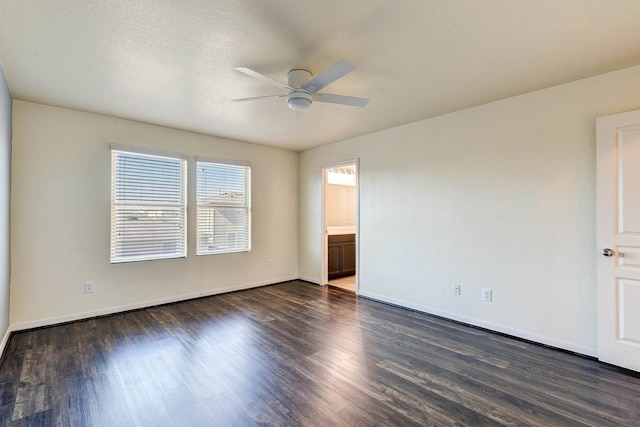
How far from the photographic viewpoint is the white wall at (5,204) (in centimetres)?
269

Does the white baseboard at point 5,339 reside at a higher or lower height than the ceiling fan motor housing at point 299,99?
lower

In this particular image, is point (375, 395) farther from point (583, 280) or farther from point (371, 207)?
point (371, 207)

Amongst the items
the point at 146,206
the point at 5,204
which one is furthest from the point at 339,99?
the point at 5,204

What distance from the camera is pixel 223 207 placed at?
4.89 m

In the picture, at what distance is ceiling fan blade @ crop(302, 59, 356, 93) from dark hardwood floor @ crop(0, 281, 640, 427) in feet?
7.63

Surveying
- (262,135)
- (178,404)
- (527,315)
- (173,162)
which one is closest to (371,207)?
(262,135)

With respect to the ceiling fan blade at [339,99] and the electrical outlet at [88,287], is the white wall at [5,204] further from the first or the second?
the ceiling fan blade at [339,99]

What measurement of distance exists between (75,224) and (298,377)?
3264 mm

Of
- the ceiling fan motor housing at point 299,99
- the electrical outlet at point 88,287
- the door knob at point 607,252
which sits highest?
the ceiling fan motor housing at point 299,99

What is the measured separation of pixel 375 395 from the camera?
2096 millimetres

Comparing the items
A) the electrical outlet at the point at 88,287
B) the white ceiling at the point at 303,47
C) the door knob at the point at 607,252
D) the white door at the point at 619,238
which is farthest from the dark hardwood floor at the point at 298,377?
the white ceiling at the point at 303,47

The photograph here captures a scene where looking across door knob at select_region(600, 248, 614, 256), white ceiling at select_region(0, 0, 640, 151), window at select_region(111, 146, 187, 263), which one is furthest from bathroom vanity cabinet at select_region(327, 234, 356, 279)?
door knob at select_region(600, 248, 614, 256)

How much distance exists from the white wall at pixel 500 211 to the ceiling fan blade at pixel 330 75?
206 centimetres

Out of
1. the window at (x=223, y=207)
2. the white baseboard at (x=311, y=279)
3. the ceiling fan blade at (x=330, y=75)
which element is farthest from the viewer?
the white baseboard at (x=311, y=279)
